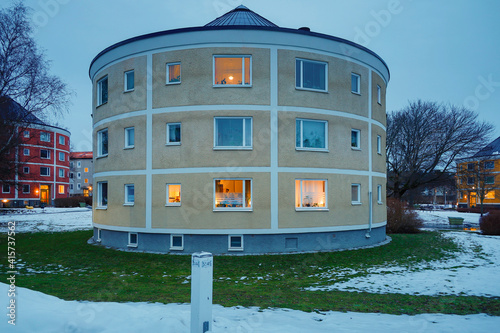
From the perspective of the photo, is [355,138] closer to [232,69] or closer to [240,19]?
[232,69]

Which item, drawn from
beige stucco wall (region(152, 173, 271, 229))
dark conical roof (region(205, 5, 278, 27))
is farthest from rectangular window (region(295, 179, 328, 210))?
dark conical roof (region(205, 5, 278, 27))

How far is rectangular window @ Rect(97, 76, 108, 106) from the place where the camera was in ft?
62.1

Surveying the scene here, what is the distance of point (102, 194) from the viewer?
62.4ft

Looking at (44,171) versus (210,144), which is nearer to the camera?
(210,144)

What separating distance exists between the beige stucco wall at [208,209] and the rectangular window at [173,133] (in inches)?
64.8

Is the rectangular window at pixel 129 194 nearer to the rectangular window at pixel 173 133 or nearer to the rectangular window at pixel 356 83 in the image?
the rectangular window at pixel 173 133

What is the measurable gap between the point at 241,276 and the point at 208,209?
15.3 ft

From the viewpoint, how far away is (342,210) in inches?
665

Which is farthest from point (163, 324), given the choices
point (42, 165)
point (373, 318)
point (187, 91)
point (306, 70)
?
point (42, 165)

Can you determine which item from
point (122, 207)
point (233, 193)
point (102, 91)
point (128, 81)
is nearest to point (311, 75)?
point (233, 193)

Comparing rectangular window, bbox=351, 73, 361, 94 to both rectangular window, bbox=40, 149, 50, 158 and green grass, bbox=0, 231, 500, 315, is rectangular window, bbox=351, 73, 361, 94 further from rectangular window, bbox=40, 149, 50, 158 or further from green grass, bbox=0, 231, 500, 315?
rectangular window, bbox=40, 149, 50, 158

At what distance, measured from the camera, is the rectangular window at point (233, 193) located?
1575cm

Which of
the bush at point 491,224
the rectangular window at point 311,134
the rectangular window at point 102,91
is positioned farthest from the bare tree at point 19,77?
the bush at point 491,224

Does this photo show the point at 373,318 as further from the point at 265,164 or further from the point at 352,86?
the point at 352,86
